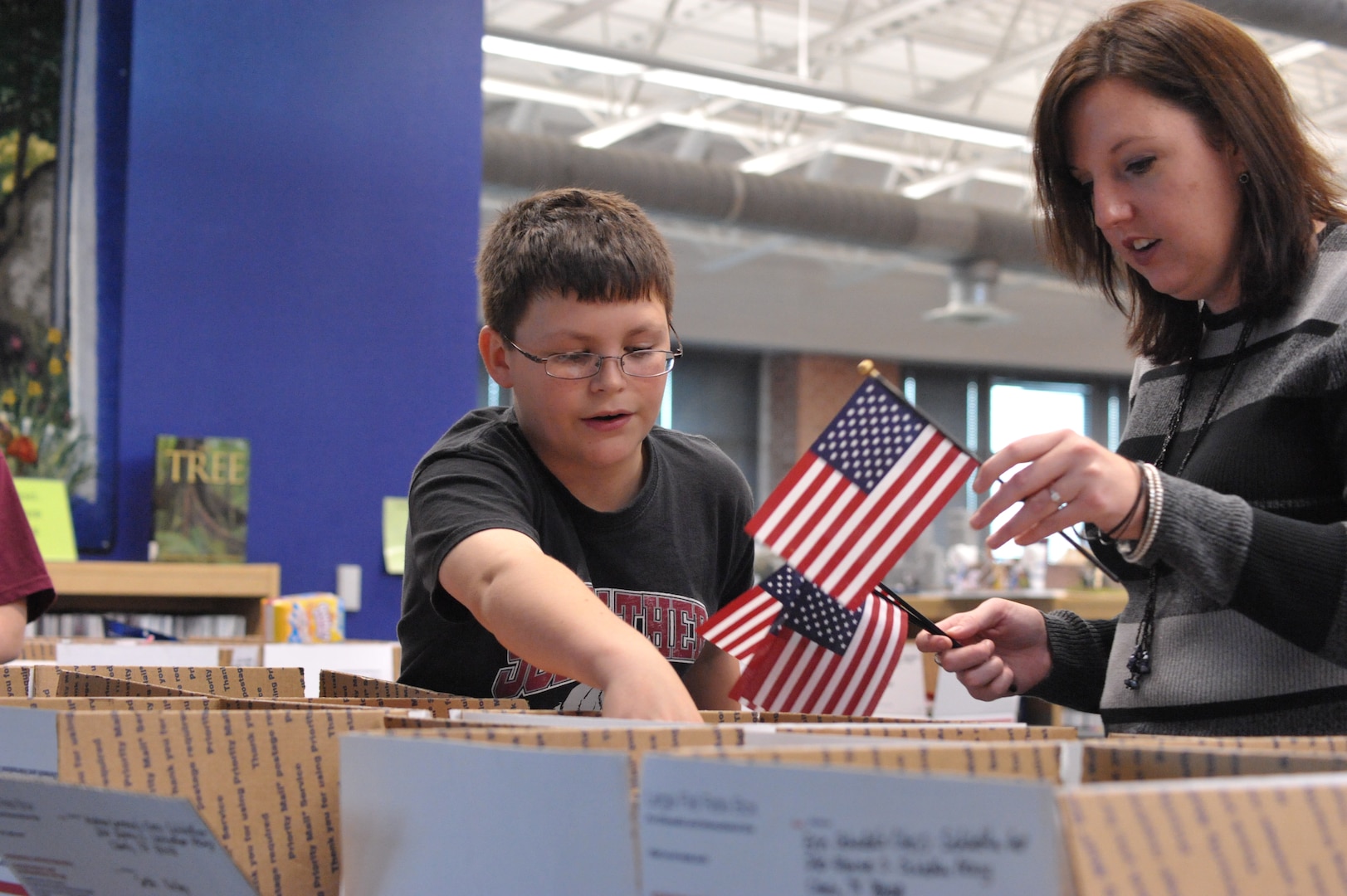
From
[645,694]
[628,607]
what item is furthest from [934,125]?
[645,694]

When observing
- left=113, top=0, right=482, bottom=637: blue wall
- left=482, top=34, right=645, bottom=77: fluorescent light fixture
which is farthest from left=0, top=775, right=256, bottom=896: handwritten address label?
left=482, top=34, right=645, bottom=77: fluorescent light fixture

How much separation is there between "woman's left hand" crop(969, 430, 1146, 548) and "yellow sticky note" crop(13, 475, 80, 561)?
3408mm

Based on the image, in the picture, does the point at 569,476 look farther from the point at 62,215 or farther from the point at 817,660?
the point at 62,215

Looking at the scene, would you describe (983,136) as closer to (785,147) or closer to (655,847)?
(785,147)

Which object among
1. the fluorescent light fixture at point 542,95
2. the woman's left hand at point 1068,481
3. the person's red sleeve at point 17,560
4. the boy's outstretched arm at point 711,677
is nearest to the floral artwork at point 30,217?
the person's red sleeve at point 17,560

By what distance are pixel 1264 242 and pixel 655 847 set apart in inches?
37.7

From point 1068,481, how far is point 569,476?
62cm

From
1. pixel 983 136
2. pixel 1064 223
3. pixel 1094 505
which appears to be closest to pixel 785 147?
pixel 983 136

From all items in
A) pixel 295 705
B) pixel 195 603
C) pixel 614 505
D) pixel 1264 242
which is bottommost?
pixel 195 603

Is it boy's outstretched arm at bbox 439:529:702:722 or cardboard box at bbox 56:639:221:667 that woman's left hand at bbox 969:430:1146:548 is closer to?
boy's outstretched arm at bbox 439:529:702:722

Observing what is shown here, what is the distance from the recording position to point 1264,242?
1247 millimetres

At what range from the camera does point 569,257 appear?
Result: 1.37 metres

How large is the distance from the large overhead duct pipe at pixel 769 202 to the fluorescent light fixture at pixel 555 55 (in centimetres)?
74

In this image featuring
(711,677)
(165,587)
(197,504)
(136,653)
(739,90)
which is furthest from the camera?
(739,90)
